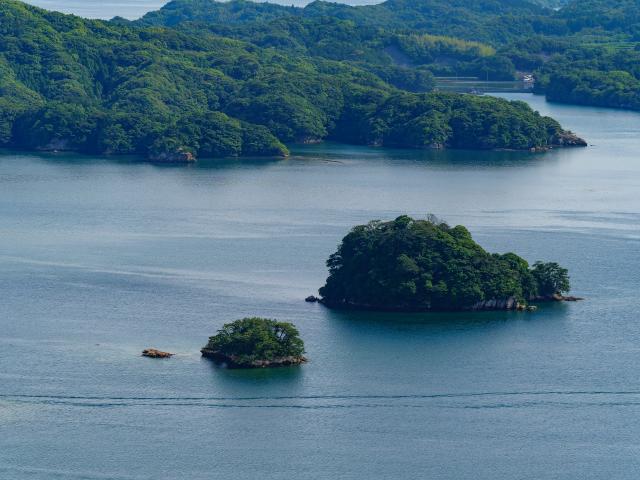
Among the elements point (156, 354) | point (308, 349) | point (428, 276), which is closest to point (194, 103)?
point (428, 276)

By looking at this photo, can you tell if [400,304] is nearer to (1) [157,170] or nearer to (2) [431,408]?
(2) [431,408]

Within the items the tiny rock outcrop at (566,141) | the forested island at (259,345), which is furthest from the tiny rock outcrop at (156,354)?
the tiny rock outcrop at (566,141)

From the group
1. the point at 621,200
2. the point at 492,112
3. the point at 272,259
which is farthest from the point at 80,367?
the point at 492,112

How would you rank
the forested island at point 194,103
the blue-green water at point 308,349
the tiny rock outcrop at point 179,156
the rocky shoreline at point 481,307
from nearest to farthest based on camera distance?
the blue-green water at point 308,349, the rocky shoreline at point 481,307, the tiny rock outcrop at point 179,156, the forested island at point 194,103

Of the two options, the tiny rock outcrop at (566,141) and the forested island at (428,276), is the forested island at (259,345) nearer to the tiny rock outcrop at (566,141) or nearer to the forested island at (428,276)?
the forested island at (428,276)

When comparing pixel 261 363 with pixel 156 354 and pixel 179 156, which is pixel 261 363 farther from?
pixel 179 156
